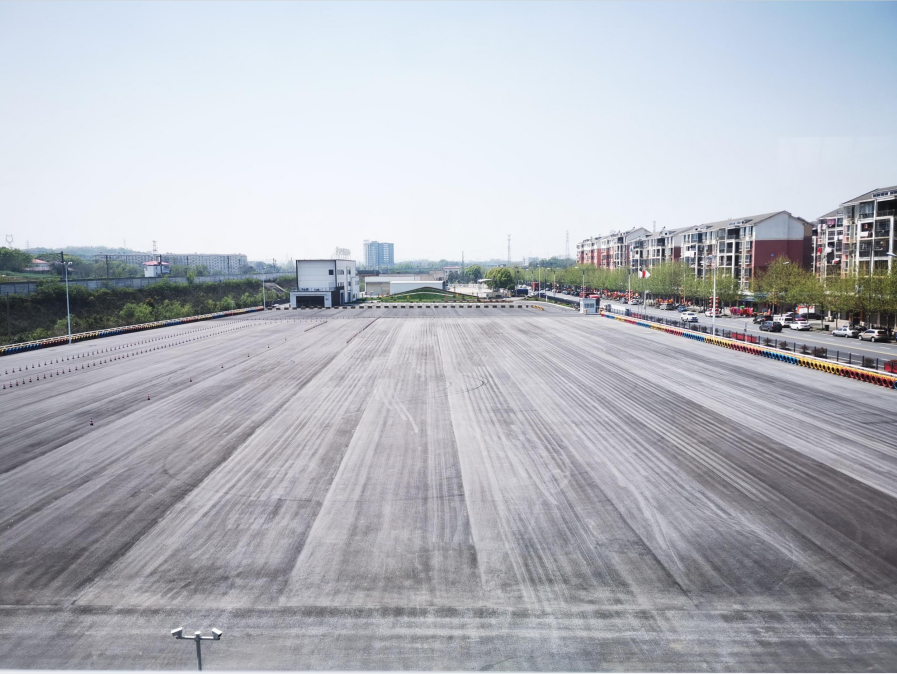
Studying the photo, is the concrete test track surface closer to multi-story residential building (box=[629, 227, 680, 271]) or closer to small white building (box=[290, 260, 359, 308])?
small white building (box=[290, 260, 359, 308])

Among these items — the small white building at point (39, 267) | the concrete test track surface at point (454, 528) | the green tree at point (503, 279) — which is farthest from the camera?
the green tree at point (503, 279)

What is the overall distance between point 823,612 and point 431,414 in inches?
668

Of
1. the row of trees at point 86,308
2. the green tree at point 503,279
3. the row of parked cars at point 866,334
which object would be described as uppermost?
the green tree at point 503,279

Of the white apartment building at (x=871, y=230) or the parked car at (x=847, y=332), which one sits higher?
the white apartment building at (x=871, y=230)

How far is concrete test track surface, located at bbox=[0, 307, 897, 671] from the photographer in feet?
33.2

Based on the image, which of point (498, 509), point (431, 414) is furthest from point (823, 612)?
point (431, 414)

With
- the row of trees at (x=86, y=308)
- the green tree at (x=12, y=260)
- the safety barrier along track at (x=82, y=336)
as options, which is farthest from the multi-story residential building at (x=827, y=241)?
the green tree at (x=12, y=260)

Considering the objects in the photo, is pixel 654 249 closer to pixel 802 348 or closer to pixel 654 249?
pixel 654 249

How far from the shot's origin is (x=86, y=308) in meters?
81.6

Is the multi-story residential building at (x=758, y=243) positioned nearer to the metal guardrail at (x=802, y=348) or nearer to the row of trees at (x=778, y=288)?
the row of trees at (x=778, y=288)

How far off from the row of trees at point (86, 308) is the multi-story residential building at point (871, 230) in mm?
82175

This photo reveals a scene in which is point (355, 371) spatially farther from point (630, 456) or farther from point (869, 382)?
point (869, 382)

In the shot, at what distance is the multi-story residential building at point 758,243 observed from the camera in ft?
286

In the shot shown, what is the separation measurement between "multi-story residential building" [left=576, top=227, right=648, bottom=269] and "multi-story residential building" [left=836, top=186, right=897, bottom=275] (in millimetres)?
76265
